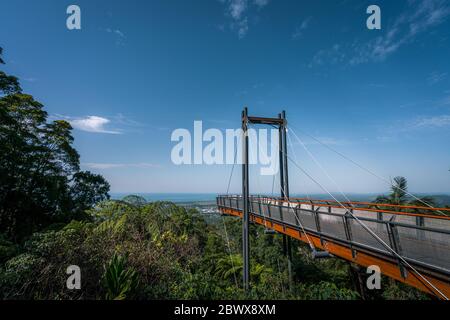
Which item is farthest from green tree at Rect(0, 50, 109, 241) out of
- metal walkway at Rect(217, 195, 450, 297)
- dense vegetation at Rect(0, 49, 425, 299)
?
metal walkway at Rect(217, 195, 450, 297)

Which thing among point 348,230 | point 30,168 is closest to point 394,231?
point 348,230

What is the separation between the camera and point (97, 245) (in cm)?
690

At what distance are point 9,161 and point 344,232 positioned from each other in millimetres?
15451

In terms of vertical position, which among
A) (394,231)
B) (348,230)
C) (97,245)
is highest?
(394,231)

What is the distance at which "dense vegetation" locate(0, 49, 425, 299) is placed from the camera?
18.1ft

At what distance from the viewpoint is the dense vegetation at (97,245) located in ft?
18.1

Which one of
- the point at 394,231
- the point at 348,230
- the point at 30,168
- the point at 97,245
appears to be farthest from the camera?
the point at 30,168

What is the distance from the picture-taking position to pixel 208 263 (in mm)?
11695

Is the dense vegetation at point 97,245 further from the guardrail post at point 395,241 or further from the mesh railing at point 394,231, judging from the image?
the guardrail post at point 395,241

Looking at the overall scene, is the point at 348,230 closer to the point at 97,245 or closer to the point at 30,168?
the point at 97,245

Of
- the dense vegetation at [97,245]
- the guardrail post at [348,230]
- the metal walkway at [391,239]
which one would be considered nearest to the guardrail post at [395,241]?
the metal walkway at [391,239]
